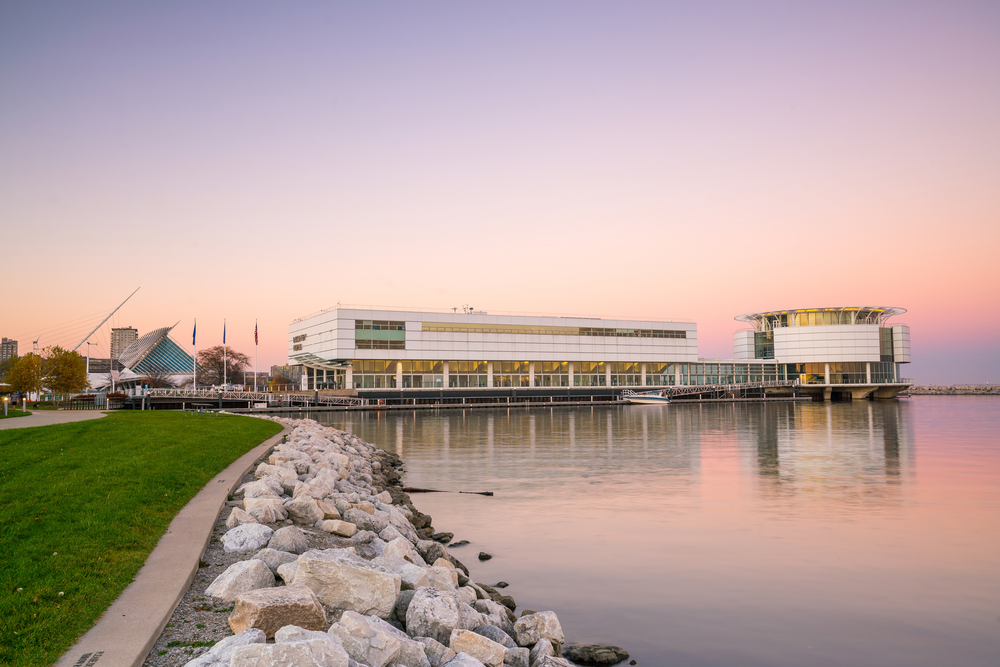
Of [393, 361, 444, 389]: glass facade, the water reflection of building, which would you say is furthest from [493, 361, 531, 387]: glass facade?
the water reflection of building

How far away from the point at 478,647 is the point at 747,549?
376 inches

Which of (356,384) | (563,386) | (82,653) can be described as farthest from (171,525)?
(563,386)

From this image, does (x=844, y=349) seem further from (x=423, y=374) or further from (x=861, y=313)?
(x=423, y=374)

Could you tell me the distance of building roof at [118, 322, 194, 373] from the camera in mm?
177250

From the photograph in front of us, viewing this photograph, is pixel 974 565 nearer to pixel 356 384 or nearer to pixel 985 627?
pixel 985 627

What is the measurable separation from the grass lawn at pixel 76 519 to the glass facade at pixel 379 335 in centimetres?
8219

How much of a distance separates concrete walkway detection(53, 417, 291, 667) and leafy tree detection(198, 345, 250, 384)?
159m

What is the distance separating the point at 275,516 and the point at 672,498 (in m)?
13.1

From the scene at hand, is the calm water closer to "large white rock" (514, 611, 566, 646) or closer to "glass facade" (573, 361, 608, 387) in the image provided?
"large white rock" (514, 611, 566, 646)

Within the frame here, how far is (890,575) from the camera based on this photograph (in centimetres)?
1270

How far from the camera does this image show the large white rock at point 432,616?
294 inches

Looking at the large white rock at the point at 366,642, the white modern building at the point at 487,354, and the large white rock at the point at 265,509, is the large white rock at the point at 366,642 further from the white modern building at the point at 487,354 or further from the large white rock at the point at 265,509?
the white modern building at the point at 487,354

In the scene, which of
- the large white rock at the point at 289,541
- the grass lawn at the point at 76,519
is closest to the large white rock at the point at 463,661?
the grass lawn at the point at 76,519

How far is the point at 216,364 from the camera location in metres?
163
